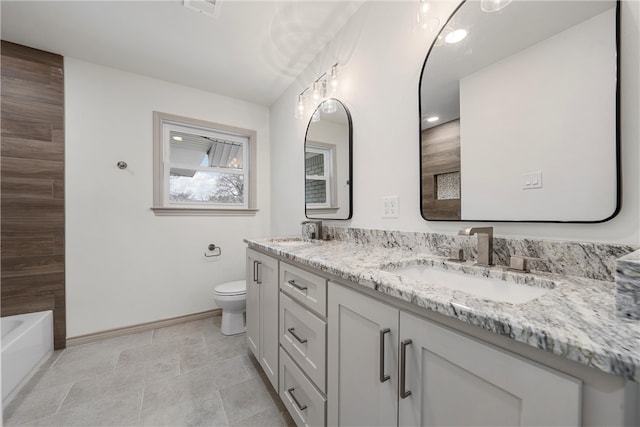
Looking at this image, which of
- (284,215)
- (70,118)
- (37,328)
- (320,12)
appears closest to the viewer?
(320,12)

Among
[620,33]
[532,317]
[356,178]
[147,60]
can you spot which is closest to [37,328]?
[147,60]

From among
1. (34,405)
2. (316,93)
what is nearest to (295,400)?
(34,405)

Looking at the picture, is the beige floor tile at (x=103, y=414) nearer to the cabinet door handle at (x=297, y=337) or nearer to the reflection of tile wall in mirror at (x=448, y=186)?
the cabinet door handle at (x=297, y=337)

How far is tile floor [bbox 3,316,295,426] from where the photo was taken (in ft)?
4.25

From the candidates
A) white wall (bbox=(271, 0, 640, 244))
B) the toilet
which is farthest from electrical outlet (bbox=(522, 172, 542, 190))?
the toilet

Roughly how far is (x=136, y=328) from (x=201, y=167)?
162 cm

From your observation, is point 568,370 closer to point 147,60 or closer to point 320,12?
point 320,12

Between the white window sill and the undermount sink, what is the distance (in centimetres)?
214

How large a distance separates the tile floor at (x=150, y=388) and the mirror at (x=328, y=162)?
1.22 metres

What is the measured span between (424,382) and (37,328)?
8.29 feet

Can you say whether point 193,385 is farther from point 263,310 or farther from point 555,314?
point 555,314

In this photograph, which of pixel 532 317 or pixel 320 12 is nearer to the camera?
pixel 532 317

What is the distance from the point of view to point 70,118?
2012 millimetres

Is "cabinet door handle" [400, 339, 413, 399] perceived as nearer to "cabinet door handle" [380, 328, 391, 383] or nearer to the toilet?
"cabinet door handle" [380, 328, 391, 383]
